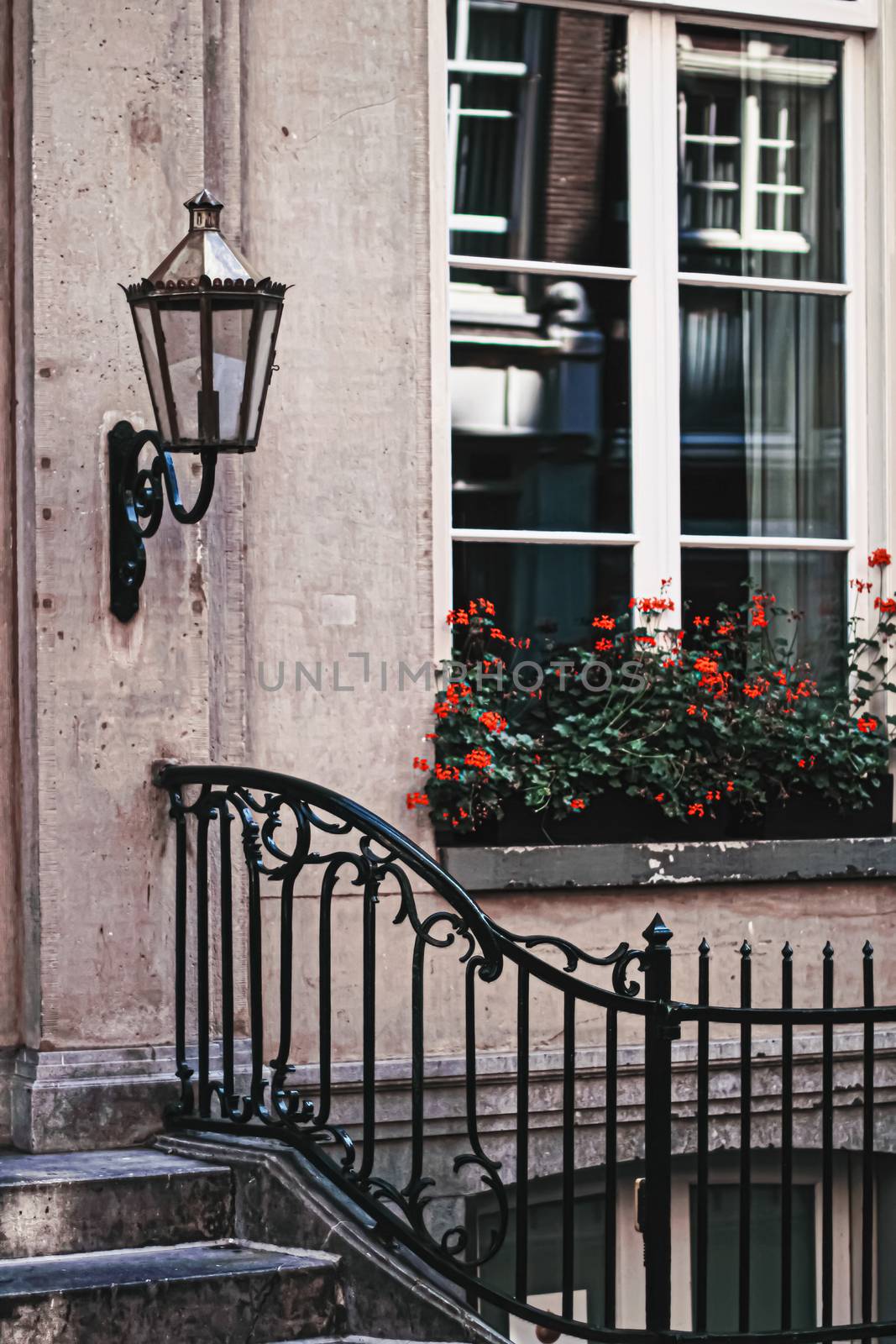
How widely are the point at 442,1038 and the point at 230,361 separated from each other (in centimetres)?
216

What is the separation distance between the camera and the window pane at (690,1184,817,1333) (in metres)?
5.46

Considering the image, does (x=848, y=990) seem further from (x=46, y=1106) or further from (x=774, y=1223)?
(x=46, y=1106)

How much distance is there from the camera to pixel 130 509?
179 inches

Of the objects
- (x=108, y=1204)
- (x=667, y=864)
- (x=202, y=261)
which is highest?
(x=202, y=261)

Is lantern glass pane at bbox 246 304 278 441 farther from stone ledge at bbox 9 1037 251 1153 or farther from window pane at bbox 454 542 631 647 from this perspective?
stone ledge at bbox 9 1037 251 1153

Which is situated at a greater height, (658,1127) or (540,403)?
(540,403)

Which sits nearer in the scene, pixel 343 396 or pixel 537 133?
pixel 343 396

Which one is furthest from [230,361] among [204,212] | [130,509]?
[130,509]

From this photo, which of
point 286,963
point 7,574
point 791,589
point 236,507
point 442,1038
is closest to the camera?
point 286,963

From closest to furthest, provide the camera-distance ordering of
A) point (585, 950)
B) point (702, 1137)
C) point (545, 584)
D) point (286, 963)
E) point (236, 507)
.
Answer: point (286, 963), point (702, 1137), point (236, 507), point (585, 950), point (545, 584)

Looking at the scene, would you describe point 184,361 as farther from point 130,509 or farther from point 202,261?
point 130,509

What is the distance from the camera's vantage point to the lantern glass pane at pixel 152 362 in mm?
4098

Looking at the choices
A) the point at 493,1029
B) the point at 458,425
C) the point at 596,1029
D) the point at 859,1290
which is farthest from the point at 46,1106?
the point at 859,1290

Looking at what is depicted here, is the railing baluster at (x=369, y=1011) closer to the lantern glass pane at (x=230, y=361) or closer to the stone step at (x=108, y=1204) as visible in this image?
the stone step at (x=108, y=1204)
